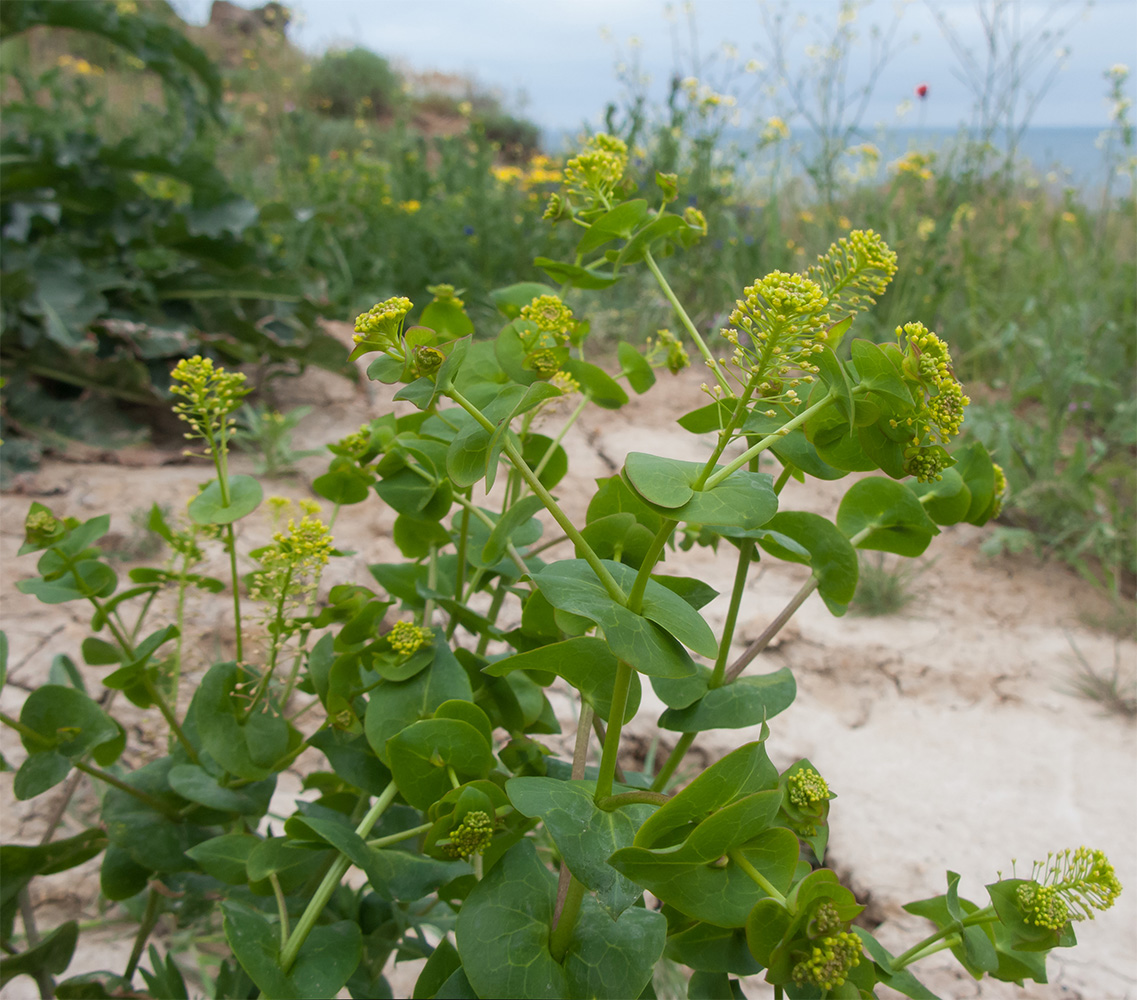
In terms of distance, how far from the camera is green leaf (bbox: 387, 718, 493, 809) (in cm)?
84

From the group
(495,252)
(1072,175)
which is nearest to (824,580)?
(495,252)

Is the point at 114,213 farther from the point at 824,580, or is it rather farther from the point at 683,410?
the point at 824,580

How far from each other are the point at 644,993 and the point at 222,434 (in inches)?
31.1

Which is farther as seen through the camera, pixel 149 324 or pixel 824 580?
pixel 149 324

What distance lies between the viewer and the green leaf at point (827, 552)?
0.91 meters

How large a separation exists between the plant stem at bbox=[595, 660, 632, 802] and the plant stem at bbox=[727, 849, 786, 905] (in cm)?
12

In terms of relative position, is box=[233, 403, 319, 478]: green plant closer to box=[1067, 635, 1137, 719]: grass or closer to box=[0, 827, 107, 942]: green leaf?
box=[0, 827, 107, 942]: green leaf

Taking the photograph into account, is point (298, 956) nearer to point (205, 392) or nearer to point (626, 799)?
point (626, 799)

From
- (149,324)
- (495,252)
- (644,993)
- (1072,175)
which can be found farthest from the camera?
(1072,175)

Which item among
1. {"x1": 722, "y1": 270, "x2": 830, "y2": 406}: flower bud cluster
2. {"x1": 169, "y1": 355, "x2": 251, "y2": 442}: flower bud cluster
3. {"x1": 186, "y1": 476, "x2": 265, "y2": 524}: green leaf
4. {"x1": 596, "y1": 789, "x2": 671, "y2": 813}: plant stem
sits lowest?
{"x1": 596, "y1": 789, "x2": 671, "y2": 813}: plant stem

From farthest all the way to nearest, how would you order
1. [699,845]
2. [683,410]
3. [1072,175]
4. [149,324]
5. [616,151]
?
[1072,175], [683,410], [149,324], [616,151], [699,845]

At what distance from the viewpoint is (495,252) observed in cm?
461

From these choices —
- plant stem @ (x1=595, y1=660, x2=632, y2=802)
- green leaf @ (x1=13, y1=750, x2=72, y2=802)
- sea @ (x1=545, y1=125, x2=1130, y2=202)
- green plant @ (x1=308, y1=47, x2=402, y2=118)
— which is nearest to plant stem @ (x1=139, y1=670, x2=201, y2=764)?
green leaf @ (x1=13, y1=750, x2=72, y2=802)

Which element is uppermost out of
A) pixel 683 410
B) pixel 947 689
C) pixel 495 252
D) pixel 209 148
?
pixel 209 148
